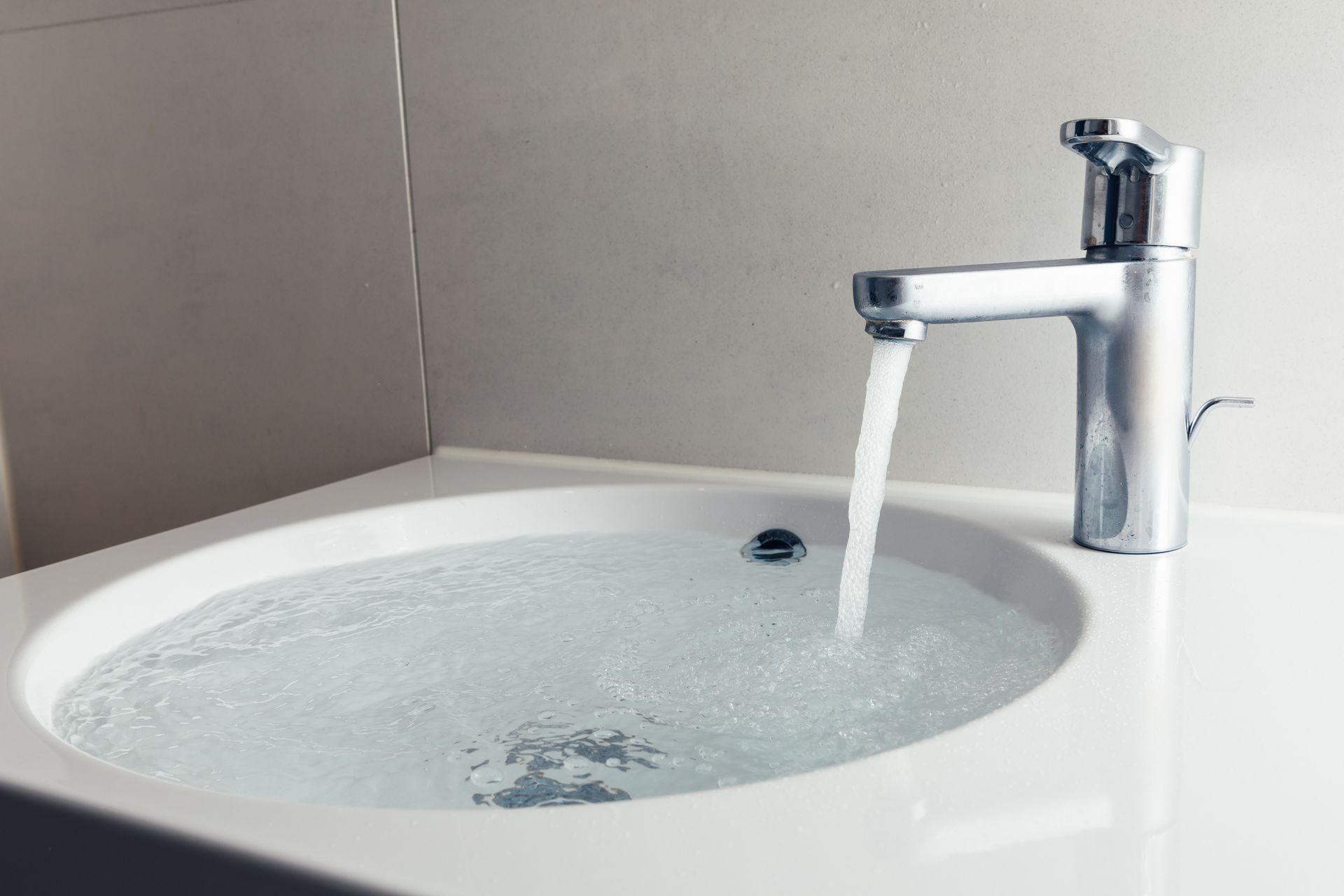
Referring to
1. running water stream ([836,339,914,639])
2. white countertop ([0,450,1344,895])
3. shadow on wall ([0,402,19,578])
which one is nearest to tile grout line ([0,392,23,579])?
shadow on wall ([0,402,19,578])

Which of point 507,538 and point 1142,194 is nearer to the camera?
point 1142,194

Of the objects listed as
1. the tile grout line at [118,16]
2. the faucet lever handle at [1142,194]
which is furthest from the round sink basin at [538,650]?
the tile grout line at [118,16]

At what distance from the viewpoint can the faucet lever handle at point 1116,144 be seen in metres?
0.77

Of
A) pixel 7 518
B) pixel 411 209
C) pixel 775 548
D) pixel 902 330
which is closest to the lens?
pixel 902 330

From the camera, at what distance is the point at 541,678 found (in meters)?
0.81

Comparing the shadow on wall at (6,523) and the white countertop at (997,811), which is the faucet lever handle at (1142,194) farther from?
the shadow on wall at (6,523)

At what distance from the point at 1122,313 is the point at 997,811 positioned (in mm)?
494

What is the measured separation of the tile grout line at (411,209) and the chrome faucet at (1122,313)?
76 cm

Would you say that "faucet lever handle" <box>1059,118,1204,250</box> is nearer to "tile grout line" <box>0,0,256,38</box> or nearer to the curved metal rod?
the curved metal rod

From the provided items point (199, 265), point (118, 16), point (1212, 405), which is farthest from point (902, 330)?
point (118, 16)

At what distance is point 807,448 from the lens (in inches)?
47.1

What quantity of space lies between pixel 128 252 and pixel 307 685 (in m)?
1.08

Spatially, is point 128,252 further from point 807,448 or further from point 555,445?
A: point 807,448

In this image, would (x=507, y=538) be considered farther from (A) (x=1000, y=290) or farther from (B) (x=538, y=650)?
(A) (x=1000, y=290)
